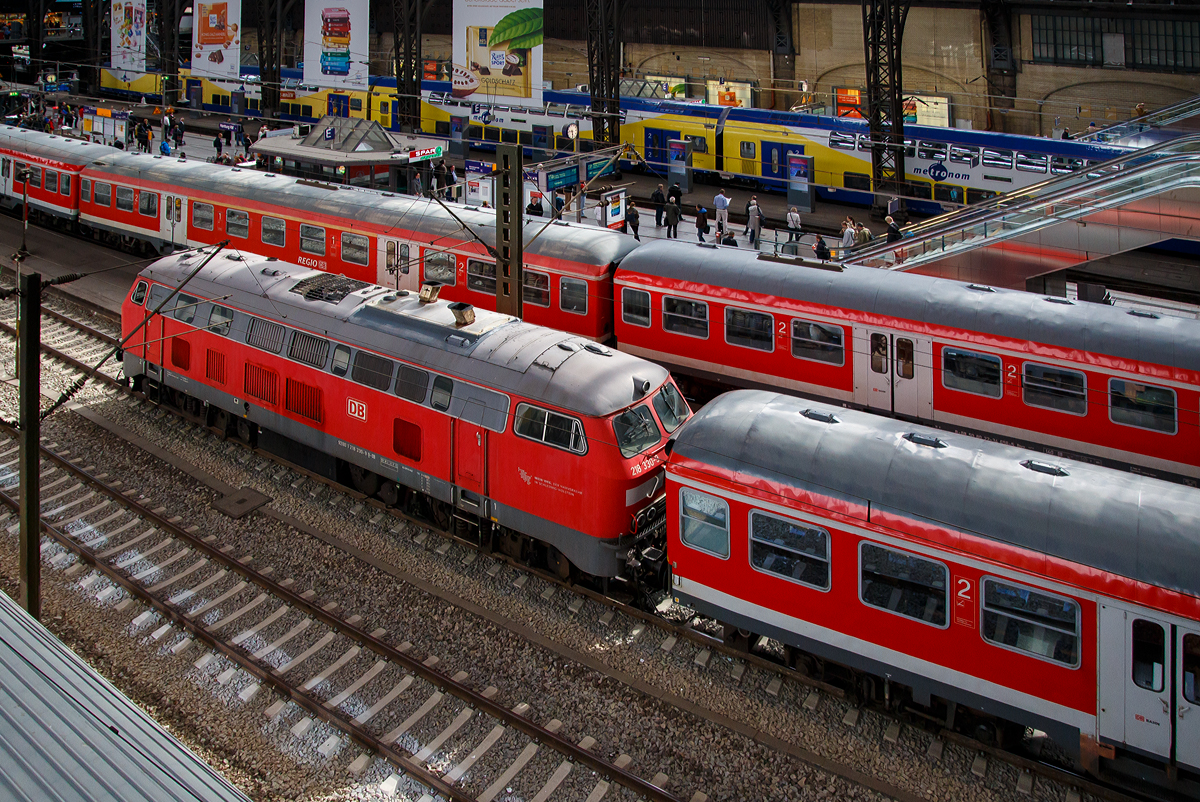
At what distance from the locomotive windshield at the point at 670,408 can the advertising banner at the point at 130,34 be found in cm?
5993

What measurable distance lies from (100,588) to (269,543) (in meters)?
2.58

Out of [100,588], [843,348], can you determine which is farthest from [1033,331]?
[100,588]

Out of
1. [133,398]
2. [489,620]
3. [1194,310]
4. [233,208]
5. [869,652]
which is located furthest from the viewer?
[233,208]

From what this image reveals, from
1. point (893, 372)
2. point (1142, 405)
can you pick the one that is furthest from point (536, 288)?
point (1142, 405)

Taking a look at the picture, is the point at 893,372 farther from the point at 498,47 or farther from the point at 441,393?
the point at 498,47

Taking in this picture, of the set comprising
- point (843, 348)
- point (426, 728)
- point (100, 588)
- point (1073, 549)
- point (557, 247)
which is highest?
point (557, 247)

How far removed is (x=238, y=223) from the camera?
29.6 metres

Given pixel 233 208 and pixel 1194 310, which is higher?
pixel 233 208

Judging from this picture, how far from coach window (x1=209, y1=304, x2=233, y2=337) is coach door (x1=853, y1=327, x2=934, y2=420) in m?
12.1

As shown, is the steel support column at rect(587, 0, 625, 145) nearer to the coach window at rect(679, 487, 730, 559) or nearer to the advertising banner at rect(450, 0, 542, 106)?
the advertising banner at rect(450, 0, 542, 106)

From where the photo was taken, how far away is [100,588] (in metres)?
15.4

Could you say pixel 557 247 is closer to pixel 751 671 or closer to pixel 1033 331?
pixel 1033 331

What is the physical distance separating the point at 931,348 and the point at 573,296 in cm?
826

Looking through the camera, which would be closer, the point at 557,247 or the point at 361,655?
the point at 361,655
